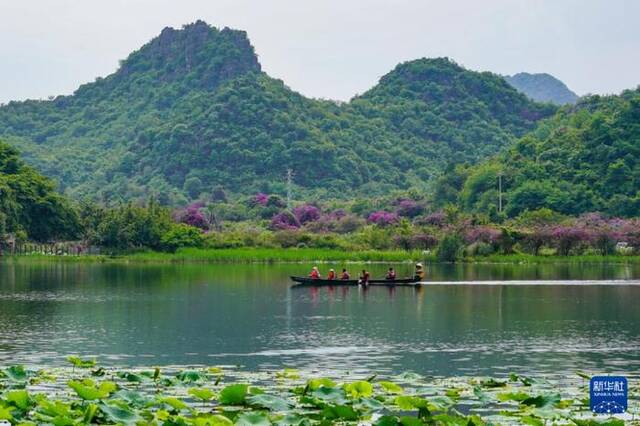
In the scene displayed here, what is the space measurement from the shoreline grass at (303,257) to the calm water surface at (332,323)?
1491cm

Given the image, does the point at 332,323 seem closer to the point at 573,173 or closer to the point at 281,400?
the point at 281,400

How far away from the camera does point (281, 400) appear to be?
16594mm

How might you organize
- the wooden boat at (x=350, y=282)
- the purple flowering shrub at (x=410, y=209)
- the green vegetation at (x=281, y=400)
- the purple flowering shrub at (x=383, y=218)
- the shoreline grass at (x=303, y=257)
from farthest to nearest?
the purple flowering shrub at (x=410, y=209), the purple flowering shrub at (x=383, y=218), the shoreline grass at (x=303, y=257), the wooden boat at (x=350, y=282), the green vegetation at (x=281, y=400)

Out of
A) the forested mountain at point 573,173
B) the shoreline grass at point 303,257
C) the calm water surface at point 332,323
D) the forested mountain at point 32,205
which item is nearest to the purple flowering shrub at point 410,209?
the forested mountain at point 573,173

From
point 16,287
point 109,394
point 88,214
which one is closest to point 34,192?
point 88,214

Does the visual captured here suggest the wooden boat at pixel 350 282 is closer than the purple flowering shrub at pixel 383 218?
Yes

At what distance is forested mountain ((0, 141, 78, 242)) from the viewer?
7412 centimetres

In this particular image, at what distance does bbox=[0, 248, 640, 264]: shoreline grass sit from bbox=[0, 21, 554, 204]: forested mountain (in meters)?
38.1

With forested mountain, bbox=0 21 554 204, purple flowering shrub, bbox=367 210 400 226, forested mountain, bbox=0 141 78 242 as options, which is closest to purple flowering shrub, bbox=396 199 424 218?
purple flowering shrub, bbox=367 210 400 226

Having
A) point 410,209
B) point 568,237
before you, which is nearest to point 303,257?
point 568,237

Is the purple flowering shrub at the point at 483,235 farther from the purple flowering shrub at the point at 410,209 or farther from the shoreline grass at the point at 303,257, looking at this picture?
the purple flowering shrub at the point at 410,209

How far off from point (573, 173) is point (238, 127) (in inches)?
1942

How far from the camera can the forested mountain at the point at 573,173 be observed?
85625 millimetres

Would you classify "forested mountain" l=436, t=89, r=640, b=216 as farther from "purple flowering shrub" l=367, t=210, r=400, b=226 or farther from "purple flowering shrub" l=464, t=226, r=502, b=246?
"purple flowering shrub" l=464, t=226, r=502, b=246
